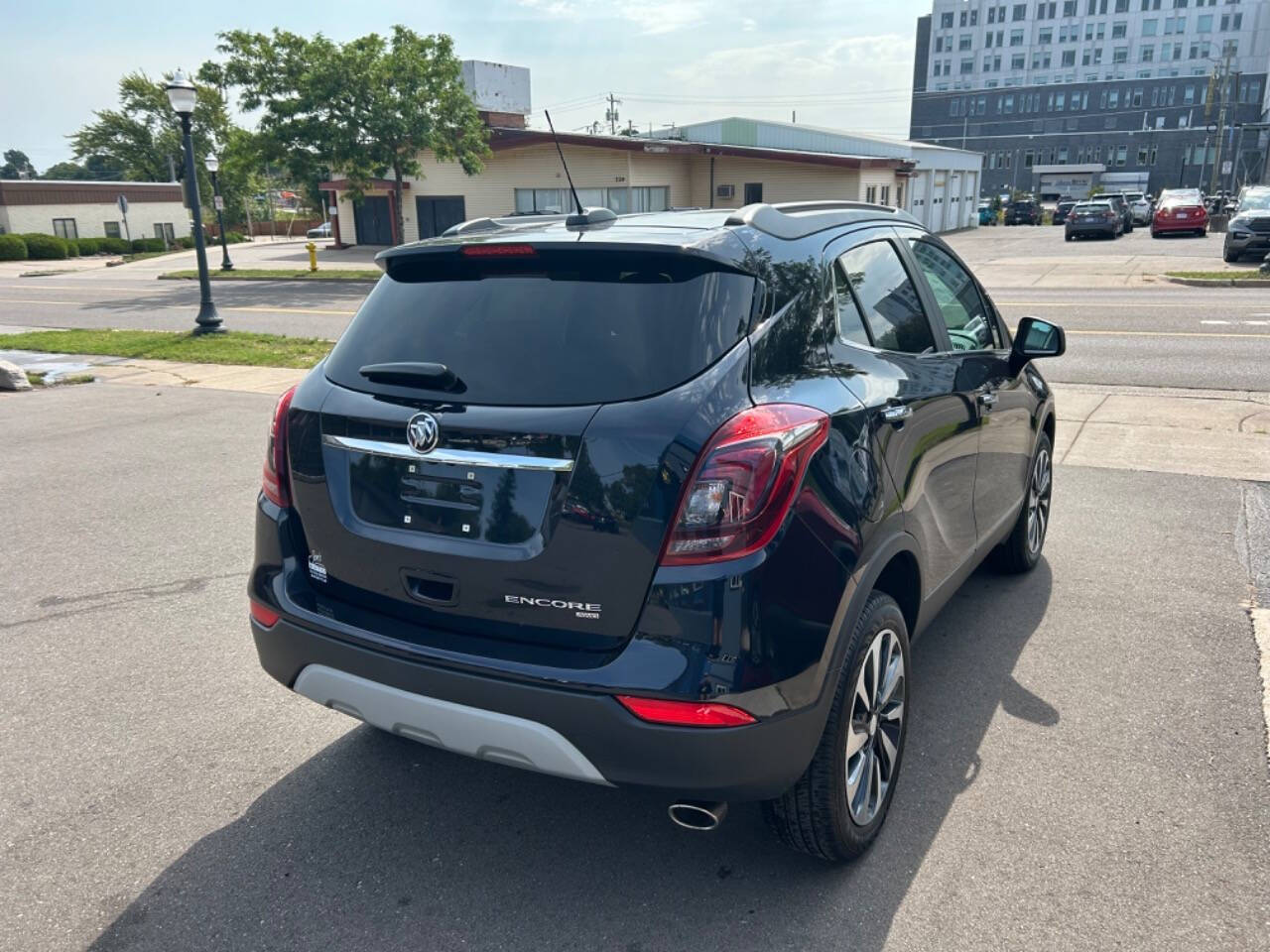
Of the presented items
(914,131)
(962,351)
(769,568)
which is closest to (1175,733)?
(962,351)

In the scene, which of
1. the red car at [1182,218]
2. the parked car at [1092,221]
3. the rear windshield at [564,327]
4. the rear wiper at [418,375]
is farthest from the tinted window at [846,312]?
the parked car at [1092,221]

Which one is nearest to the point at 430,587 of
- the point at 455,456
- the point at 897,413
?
the point at 455,456

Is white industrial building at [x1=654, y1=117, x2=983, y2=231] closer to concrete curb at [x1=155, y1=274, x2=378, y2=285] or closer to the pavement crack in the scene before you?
concrete curb at [x1=155, y1=274, x2=378, y2=285]

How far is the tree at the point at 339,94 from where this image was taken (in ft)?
101

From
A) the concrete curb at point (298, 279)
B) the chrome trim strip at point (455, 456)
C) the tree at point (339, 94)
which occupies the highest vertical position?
the tree at point (339, 94)

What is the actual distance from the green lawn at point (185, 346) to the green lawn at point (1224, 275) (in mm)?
17427

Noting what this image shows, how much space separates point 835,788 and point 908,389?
128 cm

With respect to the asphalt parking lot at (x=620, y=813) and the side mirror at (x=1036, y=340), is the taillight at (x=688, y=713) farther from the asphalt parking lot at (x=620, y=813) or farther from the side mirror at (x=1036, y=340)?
the side mirror at (x=1036, y=340)

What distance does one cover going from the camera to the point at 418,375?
2.72 m

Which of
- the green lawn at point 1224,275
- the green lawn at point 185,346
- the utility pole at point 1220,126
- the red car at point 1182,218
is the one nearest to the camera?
the green lawn at point 185,346

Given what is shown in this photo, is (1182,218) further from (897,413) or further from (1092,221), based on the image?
(897,413)

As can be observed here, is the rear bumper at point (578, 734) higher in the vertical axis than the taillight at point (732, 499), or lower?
lower

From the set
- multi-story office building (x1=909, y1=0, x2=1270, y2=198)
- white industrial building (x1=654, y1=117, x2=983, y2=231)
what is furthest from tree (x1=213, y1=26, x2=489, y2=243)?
multi-story office building (x1=909, y1=0, x2=1270, y2=198)

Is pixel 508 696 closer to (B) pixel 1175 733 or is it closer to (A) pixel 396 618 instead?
(A) pixel 396 618
